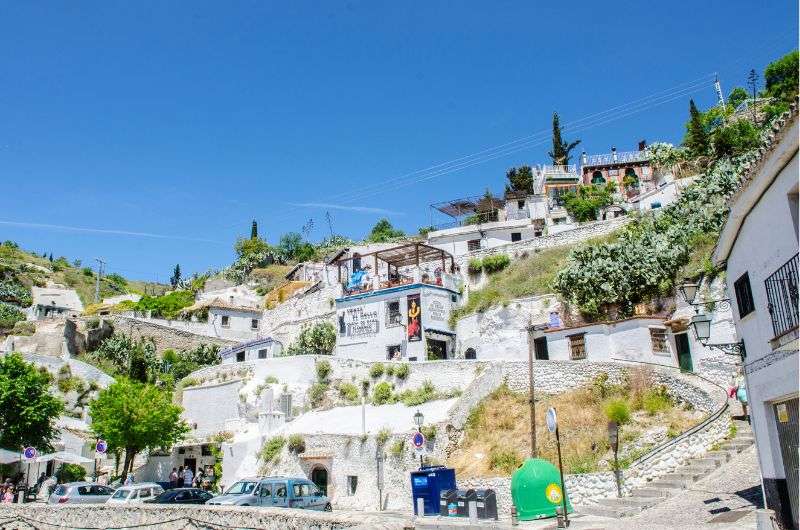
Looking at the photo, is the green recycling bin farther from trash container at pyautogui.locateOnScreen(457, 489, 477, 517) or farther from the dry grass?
the dry grass

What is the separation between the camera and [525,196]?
61500 millimetres

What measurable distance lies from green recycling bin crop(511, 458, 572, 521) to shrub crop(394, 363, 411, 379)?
16406mm

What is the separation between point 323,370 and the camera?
35875 millimetres

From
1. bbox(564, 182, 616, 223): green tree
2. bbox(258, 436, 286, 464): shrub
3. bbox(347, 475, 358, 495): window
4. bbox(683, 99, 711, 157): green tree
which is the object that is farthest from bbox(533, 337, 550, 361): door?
bbox(683, 99, 711, 157): green tree

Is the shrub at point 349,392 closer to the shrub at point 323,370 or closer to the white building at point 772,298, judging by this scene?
the shrub at point 323,370

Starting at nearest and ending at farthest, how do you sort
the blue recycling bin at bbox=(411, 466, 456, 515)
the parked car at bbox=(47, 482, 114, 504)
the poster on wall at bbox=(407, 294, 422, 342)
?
1. the blue recycling bin at bbox=(411, 466, 456, 515)
2. the parked car at bbox=(47, 482, 114, 504)
3. the poster on wall at bbox=(407, 294, 422, 342)

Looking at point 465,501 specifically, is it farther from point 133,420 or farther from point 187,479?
point 133,420

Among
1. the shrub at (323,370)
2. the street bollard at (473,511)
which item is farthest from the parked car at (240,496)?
the shrub at (323,370)

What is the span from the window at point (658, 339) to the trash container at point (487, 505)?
50.2 ft

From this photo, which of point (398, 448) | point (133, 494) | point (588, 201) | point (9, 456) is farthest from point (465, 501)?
point (588, 201)

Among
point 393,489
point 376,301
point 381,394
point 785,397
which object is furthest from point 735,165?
point 785,397

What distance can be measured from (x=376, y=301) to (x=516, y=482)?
87.7 feet

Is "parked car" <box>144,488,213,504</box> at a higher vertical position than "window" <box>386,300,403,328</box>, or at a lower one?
lower

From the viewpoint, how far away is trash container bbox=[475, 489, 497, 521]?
17.0m
